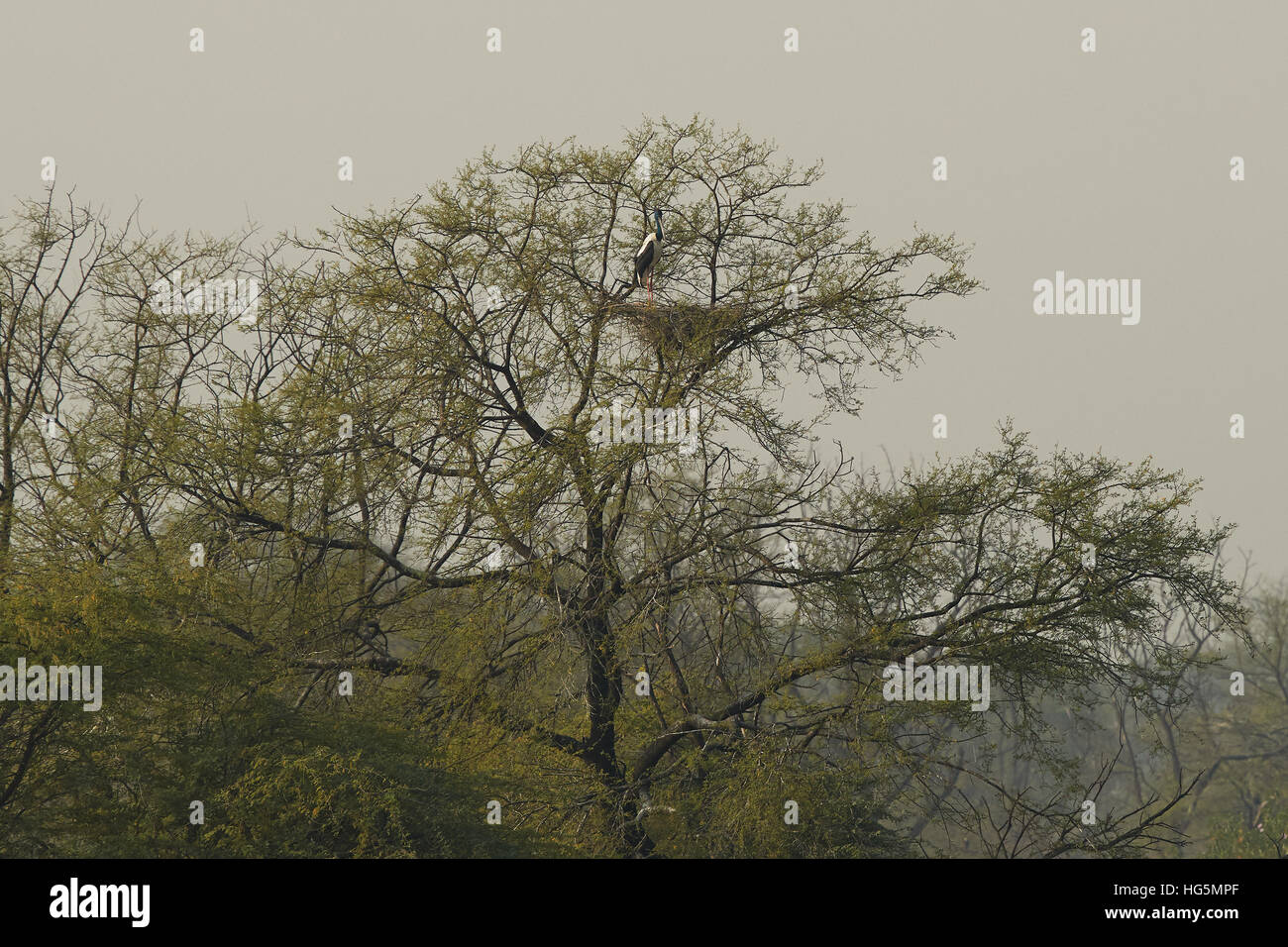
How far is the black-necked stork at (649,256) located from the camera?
42.7ft

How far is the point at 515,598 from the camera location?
12977 millimetres

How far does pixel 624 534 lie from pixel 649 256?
3382 mm

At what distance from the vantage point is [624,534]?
14.2 m

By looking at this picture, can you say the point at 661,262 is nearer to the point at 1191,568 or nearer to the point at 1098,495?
the point at 1098,495

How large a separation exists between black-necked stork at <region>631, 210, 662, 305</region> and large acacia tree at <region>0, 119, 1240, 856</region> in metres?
0.28

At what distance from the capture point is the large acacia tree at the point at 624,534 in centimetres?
1178

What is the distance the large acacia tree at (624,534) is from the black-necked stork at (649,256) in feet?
0.93

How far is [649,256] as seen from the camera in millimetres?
13109

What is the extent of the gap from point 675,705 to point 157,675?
7174mm

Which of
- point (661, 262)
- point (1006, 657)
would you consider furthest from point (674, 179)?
point (1006, 657)

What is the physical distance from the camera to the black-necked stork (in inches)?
513

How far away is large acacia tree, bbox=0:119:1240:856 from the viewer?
11781 mm
